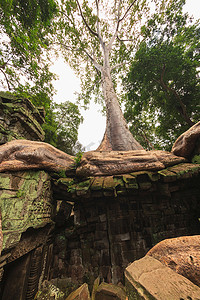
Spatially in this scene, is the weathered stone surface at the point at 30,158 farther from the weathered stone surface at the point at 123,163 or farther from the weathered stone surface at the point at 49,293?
the weathered stone surface at the point at 49,293

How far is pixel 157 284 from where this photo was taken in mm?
907

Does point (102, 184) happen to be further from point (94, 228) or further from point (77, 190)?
point (94, 228)

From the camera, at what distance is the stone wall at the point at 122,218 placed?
2988 mm

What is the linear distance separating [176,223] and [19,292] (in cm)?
418

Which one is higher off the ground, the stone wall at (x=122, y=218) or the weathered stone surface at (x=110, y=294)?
the stone wall at (x=122, y=218)

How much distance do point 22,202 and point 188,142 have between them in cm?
484

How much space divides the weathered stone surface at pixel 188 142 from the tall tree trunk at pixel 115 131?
1.78 m

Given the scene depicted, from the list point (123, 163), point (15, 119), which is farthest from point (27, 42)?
point (123, 163)

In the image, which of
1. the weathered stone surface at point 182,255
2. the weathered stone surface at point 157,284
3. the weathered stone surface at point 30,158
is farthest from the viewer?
the weathered stone surface at point 30,158

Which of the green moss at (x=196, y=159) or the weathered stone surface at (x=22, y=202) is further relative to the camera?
the green moss at (x=196, y=159)

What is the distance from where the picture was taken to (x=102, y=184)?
2949 mm

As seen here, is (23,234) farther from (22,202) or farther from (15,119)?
(15,119)

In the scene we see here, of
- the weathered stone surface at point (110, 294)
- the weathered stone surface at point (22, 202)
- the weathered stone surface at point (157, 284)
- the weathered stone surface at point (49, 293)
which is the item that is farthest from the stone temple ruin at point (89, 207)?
the weathered stone surface at point (157, 284)

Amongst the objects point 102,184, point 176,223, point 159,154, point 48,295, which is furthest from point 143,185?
point 48,295
